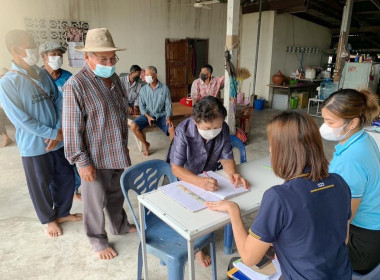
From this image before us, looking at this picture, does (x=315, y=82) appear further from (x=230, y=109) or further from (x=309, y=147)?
(x=309, y=147)

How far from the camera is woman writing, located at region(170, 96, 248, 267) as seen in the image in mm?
1838

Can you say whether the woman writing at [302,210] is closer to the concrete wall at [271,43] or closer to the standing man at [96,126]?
the standing man at [96,126]

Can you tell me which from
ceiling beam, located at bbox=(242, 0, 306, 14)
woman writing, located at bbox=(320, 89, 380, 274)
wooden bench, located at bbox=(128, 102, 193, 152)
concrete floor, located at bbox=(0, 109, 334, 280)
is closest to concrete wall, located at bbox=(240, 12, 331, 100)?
ceiling beam, located at bbox=(242, 0, 306, 14)

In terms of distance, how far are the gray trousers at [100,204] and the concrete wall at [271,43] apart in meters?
7.26

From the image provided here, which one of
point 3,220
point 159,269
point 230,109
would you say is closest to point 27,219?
point 3,220

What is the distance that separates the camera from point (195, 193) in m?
1.65

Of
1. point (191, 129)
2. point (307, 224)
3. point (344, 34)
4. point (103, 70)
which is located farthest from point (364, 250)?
point (344, 34)

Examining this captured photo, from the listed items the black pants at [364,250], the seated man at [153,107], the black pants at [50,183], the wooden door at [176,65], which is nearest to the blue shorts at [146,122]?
the seated man at [153,107]

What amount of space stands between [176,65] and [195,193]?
680 centimetres

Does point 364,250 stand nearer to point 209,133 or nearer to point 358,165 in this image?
point 358,165

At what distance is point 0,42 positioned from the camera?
5.70m

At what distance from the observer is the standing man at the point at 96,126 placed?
72.4 inches

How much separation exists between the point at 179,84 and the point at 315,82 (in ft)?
15.0

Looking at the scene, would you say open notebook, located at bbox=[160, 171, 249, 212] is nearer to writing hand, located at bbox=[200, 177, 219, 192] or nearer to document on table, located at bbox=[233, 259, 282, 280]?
writing hand, located at bbox=[200, 177, 219, 192]
